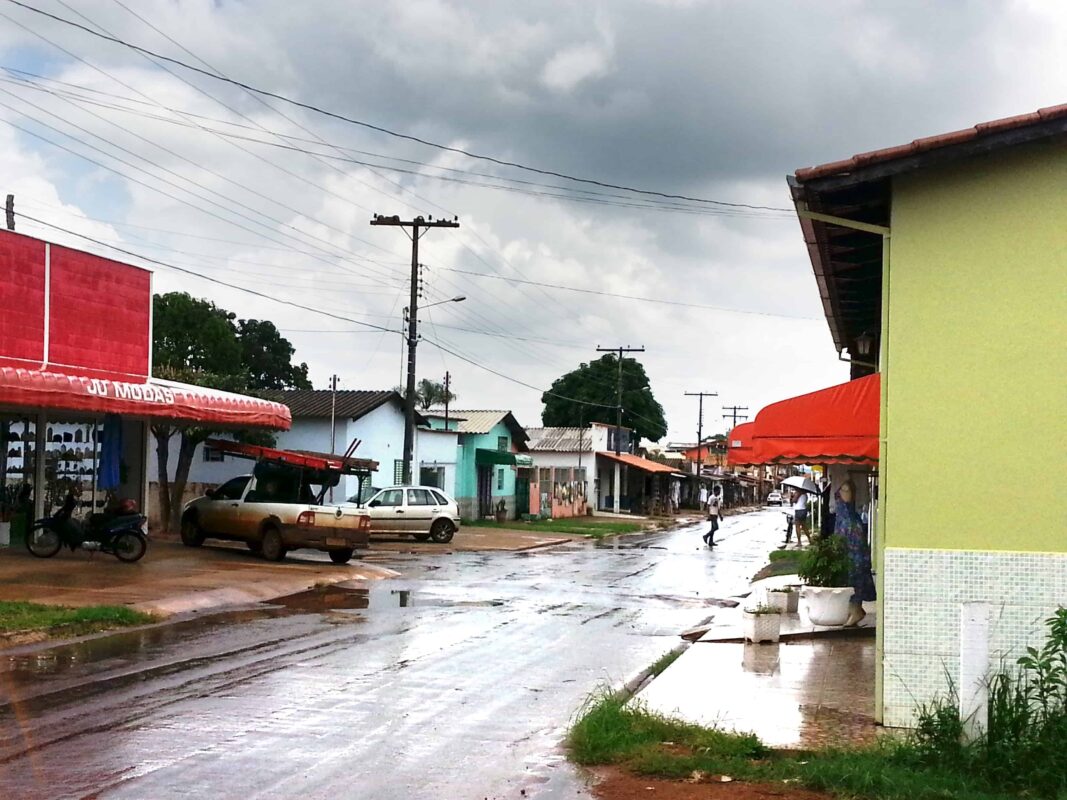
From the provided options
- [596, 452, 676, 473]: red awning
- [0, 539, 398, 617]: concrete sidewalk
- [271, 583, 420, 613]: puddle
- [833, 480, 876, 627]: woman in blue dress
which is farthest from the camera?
[596, 452, 676, 473]: red awning

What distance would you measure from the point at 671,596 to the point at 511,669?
9769 millimetres

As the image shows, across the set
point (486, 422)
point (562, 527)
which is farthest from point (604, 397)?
point (562, 527)

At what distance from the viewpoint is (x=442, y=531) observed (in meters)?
36.0

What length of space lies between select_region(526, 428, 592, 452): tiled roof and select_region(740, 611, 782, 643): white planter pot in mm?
51705

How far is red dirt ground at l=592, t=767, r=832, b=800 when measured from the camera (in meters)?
7.39

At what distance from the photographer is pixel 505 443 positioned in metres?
56.8

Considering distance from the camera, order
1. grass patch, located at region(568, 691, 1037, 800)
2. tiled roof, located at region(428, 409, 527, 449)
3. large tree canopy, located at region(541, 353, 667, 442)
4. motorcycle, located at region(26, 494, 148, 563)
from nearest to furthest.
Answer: grass patch, located at region(568, 691, 1037, 800)
motorcycle, located at region(26, 494, 148, 563)
tiled roof, located at region(428, 409, 527, 449)
large tree canopy, located at region(541, 353, 667, 442)

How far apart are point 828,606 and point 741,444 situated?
2954mm

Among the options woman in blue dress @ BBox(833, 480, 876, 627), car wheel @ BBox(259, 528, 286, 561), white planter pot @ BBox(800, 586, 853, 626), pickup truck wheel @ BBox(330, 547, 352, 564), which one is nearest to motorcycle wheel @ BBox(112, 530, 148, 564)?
Answer: car wheel @ BBox(259, 528, 286, 561)

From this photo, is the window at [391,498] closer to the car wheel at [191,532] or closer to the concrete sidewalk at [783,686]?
the car wheel at [191,532]

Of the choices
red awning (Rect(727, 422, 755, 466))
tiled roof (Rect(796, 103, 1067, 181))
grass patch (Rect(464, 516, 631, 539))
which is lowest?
grass patch (Rect(464, 516, 631, 539))

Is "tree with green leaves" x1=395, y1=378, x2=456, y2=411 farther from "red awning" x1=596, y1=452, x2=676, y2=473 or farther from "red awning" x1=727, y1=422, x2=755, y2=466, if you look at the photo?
"red awning" x1=727, y1=422, x2=755, y2=466

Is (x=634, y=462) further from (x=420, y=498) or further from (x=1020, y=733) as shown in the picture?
(x=1020, y=733)

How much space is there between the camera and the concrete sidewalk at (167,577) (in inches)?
694
